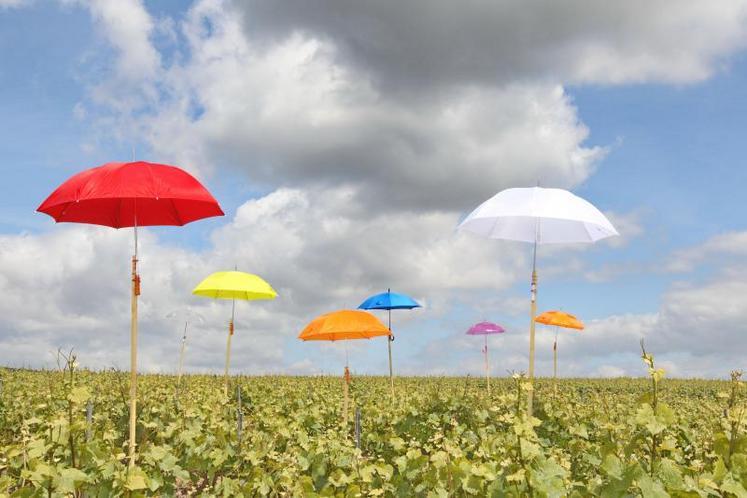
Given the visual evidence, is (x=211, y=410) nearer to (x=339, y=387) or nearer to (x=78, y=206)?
(x=78, y=206)

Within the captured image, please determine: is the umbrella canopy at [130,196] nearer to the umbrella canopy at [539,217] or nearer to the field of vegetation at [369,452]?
the field of vegetation at [369,452]

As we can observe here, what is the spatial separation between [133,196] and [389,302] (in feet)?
27.7

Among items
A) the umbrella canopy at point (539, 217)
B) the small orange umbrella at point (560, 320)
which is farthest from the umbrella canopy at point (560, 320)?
the umbrella canopy at point (539, 217)

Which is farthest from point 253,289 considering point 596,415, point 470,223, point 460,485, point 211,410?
point 460,485

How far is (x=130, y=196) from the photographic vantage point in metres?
6.30

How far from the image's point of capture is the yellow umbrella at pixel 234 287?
1247 centimetres

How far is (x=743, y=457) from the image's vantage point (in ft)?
15.1

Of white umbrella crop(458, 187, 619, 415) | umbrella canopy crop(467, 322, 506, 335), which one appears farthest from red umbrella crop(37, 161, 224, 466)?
umbrella canopy crop(467, 322, 506, 335)

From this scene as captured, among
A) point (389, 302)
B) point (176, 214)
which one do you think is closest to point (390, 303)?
point (389, 302)

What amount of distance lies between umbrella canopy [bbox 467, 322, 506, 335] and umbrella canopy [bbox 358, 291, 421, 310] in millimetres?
2958

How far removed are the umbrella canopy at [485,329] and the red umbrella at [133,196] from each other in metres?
10.4

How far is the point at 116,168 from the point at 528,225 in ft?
19.3

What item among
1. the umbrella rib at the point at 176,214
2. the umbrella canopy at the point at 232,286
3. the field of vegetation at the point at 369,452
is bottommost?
the field of vegetation at the point at 369,452

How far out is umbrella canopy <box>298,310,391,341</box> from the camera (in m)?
10.7
